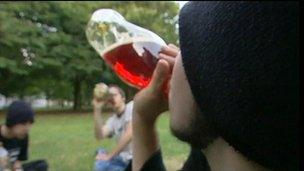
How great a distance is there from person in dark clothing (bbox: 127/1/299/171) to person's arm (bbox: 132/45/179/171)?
9.3 inches

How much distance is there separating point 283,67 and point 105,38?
0.92 meters

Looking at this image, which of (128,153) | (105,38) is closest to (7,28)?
(128,153)

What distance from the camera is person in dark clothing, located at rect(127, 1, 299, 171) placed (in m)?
0.86

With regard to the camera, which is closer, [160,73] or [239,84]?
[239,84]

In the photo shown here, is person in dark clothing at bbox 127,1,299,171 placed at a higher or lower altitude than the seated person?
higher

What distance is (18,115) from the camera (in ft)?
13.8

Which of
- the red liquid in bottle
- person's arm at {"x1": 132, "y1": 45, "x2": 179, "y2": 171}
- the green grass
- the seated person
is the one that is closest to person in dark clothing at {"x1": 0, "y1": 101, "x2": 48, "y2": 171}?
the seated person

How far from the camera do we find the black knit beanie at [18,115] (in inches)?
165

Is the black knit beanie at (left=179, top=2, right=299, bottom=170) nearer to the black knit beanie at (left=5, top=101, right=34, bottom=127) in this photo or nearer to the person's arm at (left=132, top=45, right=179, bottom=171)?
the person's arm at (left=132, top=45, right=179, bottom=171)

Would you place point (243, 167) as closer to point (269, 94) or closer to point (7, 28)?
point (269, 94)

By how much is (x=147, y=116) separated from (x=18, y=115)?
3008 millimetres

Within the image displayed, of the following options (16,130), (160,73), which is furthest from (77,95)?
(160,73)

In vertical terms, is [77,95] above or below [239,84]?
below

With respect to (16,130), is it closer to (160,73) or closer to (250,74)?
(160,73)
